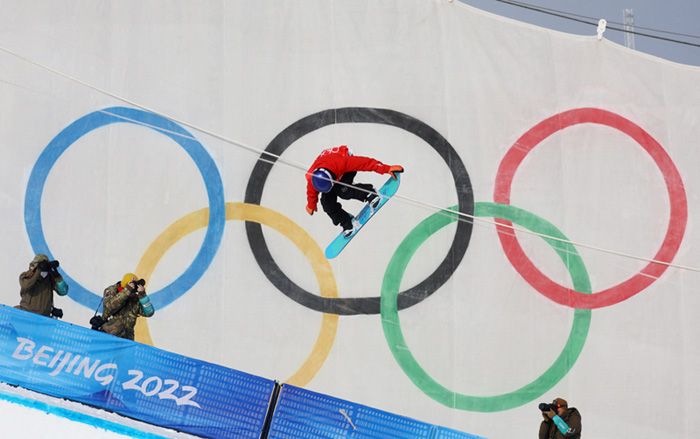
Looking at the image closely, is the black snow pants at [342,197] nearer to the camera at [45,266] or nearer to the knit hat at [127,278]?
the knit hat at [127,278]

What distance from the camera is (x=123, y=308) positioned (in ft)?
33.9

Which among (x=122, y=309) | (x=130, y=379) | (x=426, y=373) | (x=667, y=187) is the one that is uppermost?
(x=667, y=187)

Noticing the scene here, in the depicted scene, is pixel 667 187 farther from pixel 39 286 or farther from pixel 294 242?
pixel 39 286

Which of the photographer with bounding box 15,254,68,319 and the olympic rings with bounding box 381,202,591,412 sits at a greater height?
the olympic rings with bounding box 381,202,591,412

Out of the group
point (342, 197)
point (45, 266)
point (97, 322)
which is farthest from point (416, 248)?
point (45, 266)

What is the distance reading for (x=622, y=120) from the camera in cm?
1178

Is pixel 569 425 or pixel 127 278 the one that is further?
pixel 127 278

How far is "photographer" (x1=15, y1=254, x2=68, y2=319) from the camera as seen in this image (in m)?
10.3

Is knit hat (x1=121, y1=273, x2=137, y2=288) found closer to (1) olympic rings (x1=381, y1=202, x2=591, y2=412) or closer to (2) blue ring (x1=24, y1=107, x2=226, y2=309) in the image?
(2) blue ring (x1=24, y1=107, x2=226, y2=309)

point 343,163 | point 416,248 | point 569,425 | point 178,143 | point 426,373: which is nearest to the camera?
point 569,425

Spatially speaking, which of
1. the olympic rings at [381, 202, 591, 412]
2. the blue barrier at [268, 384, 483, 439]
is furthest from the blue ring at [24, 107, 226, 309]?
the blue barrier at [268, 384, 483, 439]

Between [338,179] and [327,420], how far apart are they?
299cm

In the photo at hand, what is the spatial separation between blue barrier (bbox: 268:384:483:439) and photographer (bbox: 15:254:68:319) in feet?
9.43

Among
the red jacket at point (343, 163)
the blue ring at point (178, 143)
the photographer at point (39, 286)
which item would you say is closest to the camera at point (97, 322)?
the photographer at point (39, 286)
